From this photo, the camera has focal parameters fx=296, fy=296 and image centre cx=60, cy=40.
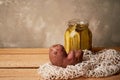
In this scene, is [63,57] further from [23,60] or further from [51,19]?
[51,19]

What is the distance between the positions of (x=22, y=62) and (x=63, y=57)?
25cm

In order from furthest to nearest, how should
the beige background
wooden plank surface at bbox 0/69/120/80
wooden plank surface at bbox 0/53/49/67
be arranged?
the beige background → wooden plank surface at bbox 0/53/49/67 → wooden plank surface at bbox 0/69/120/80

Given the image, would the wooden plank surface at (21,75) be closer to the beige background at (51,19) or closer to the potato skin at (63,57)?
the potato skin at (63,57)

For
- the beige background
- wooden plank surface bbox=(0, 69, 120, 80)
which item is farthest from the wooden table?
the beige background

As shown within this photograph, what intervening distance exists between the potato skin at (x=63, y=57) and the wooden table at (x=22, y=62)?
82 millimetres

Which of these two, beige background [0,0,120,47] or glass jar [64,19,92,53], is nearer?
glass jar [64,19,92,53]

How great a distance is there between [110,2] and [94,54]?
0.35 metres

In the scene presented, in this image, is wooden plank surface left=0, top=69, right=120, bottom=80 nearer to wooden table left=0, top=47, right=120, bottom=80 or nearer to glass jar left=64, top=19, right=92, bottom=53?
wooden table left=0, top=47, right=120, bottom=80

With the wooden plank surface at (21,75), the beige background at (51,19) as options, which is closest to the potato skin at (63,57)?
the wooden plank surface at (21,75)

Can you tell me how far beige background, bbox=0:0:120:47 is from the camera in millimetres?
1500

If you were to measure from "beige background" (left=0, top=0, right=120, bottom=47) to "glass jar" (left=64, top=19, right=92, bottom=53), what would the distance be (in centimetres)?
22

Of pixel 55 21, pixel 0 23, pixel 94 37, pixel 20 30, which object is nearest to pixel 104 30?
pixel 94 37

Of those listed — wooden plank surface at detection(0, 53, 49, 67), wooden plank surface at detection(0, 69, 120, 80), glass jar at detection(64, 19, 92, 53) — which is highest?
glass jar at detection(64, 19, 92, 53)

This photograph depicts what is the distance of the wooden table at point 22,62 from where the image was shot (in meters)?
1.12
